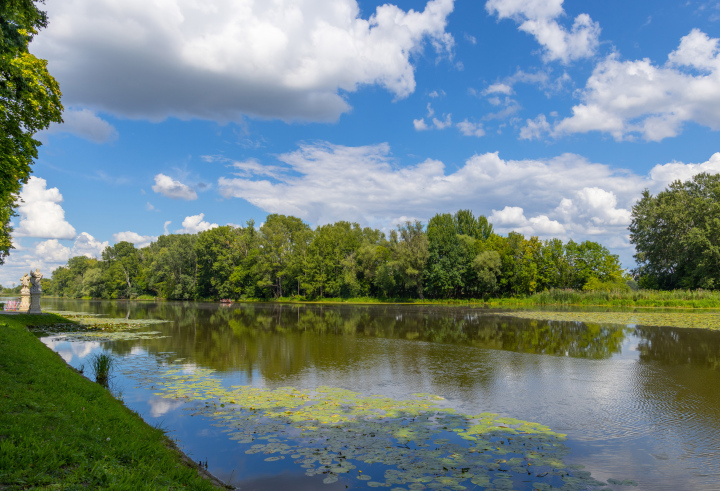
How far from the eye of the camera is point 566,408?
9742 mm

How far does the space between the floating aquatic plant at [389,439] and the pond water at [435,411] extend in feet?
0.12

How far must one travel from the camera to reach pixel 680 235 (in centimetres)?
5438

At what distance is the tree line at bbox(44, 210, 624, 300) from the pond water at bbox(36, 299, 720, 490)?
43.1 metres

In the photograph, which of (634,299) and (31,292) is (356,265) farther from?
(31,292)

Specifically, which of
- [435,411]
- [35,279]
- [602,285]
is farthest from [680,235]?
[35,279]

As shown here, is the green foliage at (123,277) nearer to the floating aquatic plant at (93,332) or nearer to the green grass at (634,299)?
the floating aquatic plant at (93,332)

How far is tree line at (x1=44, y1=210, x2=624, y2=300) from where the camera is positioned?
62.4m

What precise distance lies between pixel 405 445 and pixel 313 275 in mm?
68082

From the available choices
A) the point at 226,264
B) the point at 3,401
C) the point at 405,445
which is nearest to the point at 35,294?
the point at 3,401

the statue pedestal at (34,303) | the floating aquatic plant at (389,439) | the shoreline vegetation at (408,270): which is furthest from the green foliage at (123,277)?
the floating aquatic plant at (389,439)

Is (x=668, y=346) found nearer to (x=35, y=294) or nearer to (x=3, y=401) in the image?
(x=3, y=401)

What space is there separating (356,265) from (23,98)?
6241 cm

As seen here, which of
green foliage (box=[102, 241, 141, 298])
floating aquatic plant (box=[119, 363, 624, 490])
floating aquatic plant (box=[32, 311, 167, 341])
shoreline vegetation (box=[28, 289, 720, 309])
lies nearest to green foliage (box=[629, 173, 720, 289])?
shoreline vegetation (box=[28, 289, 720, 309])

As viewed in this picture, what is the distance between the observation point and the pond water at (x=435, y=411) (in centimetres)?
635
